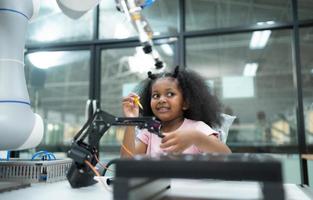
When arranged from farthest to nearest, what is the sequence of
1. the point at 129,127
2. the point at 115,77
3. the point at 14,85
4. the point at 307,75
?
the point at 115,77 < the point at 307,75 < the point at 129,127 < the point at 14,85

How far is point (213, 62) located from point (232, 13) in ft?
1.77

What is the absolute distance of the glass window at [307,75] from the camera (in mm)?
2658

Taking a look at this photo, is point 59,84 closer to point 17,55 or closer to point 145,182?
point 17,55

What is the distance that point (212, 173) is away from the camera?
376 mm

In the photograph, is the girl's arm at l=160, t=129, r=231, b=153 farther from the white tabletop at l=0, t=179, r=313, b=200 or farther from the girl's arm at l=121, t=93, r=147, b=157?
the girl's arm at l=121, t=93, r=147, b=157

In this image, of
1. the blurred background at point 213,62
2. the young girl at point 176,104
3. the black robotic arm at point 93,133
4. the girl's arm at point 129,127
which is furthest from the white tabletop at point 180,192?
the blurred background at point 213,62

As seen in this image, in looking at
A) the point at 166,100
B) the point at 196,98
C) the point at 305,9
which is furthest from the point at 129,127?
the point at 305,9

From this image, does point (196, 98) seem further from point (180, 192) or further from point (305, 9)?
point (305, 9)

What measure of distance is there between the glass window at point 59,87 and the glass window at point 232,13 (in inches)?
50.6

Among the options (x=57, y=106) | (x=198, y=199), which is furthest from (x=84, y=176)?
(x=57, y=106)

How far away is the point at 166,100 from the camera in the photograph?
4.11 feet

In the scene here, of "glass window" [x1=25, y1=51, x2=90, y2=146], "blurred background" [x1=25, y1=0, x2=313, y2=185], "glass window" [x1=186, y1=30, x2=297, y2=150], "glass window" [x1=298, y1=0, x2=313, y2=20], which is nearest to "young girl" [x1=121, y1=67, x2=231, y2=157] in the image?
"blurred background" [x1=25, y1=0, x2=313, y2=185]

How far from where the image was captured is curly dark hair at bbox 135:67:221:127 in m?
1.33

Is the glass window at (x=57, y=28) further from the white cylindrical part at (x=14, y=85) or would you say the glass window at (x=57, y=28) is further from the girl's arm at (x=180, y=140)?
the girl's arm at (x=180, y=140)
